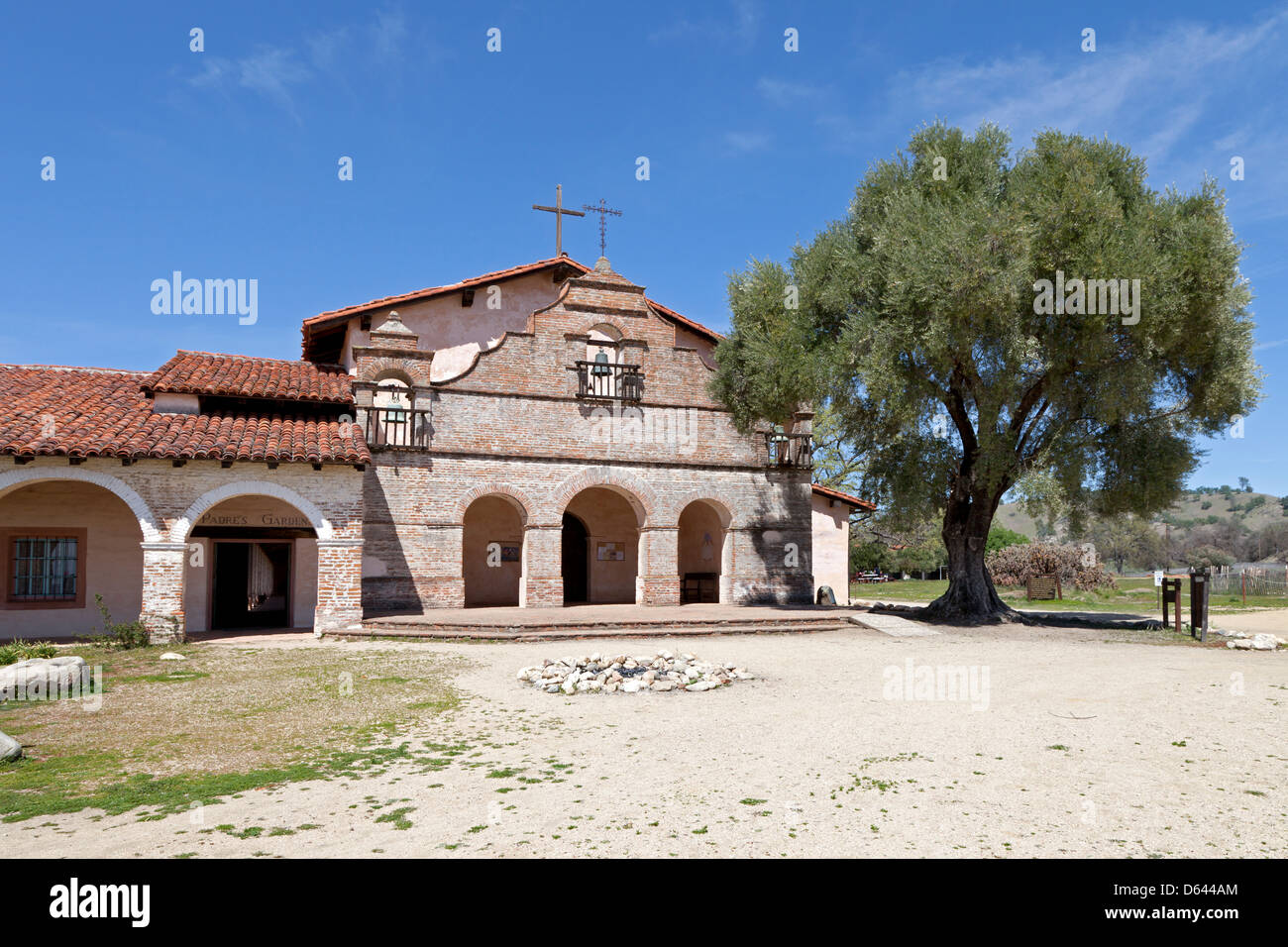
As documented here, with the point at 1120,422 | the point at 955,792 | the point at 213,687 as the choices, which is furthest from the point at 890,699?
the point at 1120,422

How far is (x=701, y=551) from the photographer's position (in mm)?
24125

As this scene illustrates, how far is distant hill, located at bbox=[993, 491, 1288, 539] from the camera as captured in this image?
106m

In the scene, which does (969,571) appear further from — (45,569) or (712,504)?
(45,569)

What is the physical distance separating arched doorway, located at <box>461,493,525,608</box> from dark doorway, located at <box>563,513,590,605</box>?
1759 millimetres

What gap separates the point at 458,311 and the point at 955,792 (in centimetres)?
2031

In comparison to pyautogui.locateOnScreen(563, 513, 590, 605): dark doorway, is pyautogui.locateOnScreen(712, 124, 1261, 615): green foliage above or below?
above

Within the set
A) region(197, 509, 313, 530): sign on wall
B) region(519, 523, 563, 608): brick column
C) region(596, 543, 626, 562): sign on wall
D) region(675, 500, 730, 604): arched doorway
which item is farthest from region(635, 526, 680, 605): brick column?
region(197, 509, 313, 530): sign on wall

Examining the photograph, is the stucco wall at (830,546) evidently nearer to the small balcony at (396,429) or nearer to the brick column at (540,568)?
the brick column at (540,568)

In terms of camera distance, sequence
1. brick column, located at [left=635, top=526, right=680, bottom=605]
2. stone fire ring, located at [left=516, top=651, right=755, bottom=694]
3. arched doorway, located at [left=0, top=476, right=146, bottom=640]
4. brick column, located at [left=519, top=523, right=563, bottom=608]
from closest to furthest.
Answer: stone fire ring, located at [left=516, top=651, right=755, bottom=694], arched doorway, located at [left=0, top=476, right=146, bottom=640], brick column, located at [left=519, top=523, right=563, bottom=608], brick column, located at [left=635, top=526, right=680, bottom=605]

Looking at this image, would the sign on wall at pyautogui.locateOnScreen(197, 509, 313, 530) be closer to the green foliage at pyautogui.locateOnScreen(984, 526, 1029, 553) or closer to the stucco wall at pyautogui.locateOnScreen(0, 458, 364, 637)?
the stucco wall at pyautogui.locateOnScreen(0, 458, 364, 637)

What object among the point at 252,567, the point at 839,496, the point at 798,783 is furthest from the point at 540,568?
the point at 798,783

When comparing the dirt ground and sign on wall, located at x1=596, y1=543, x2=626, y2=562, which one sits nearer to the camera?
the dirt ground
